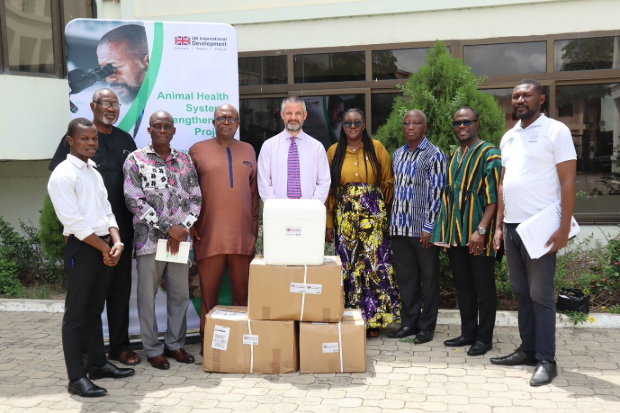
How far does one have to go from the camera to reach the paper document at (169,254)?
4410 mm

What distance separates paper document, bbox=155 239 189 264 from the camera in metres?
4.41

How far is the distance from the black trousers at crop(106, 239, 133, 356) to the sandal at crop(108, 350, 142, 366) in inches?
1.8

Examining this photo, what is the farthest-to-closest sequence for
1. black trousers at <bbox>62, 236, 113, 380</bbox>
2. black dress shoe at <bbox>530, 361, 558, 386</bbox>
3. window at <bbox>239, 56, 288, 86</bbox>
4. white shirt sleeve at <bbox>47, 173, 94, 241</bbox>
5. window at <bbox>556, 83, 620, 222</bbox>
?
window at <bbox>239, 56, 288, 86</bbox> < window at <bbox>556, 83, 620, 222</bbox> < black dress shoe at <bbox>530, 361, 558, 386</bbox> < black trousers at <bbox>62, 236, 113, 380</bbox> < white shirt sleeve at <bbox>47, 173, 94, 241</bbox>

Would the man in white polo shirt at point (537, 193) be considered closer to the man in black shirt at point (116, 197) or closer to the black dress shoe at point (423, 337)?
the black dress shoe at point (423, 337)

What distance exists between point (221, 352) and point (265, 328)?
38cm

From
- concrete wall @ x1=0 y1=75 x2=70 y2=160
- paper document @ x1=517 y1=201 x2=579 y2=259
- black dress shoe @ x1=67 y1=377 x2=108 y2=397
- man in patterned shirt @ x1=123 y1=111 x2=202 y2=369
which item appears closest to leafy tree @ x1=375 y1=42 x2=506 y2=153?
paper document @ x1=517 y1=201 x2=579 y2=259

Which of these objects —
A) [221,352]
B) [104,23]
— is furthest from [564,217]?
[104,23]

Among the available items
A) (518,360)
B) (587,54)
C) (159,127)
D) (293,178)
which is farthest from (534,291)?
(587,54)

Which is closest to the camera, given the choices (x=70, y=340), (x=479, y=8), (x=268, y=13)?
(x=70, y=340)

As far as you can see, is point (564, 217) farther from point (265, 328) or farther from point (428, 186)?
point (265, 328)

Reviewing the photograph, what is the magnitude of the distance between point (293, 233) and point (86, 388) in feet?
5.69

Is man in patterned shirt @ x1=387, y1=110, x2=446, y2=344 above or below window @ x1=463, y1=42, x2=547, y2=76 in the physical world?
below

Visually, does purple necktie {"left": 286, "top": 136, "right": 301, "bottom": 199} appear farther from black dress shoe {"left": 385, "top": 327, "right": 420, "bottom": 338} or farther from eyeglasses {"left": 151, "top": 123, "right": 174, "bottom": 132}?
black dress shoe {"left": 385, "top": 327, "right": 420, "bottom": 338}

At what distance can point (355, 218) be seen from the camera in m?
4.95
